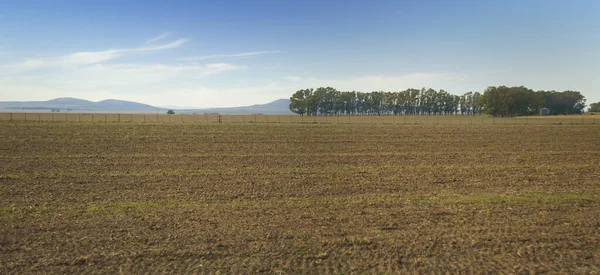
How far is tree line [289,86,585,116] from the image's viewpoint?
117 meters

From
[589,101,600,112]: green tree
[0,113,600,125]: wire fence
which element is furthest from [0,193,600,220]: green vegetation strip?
[589,101,600,112]: green tree

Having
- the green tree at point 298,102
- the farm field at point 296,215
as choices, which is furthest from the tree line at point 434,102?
the farm field at point 296,215

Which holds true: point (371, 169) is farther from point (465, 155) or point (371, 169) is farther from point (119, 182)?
point (119, 182)

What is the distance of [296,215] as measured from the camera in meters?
10.1

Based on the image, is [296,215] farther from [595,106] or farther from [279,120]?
[595,106]

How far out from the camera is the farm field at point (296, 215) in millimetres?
7312

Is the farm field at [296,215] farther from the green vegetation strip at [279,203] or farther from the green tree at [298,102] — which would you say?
the green tree at [298,102]

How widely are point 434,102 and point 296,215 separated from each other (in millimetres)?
192909

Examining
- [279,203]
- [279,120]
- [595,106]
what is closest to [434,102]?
[595,106]

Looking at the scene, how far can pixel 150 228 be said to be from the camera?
905 cm

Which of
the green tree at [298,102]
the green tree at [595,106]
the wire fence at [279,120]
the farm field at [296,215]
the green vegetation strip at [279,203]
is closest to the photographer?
the farm field at [296,215]

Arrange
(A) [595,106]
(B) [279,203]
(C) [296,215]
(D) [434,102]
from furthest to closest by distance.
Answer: (D) [434,102], (A) [595,106], (B) [279,203], (C) [296,215]

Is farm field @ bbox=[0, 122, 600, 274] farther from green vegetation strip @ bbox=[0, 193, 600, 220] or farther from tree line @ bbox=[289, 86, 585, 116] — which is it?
tree line @ bbox=[289, 86, 585, 116]

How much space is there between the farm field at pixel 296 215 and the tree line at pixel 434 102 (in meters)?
109
